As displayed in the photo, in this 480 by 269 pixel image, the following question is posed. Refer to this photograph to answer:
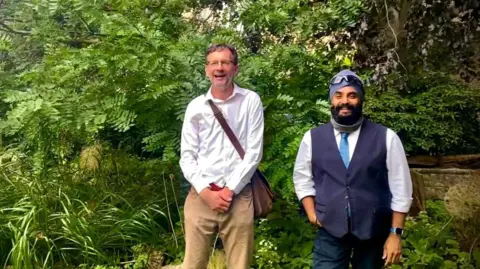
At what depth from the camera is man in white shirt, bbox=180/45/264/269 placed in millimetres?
3275

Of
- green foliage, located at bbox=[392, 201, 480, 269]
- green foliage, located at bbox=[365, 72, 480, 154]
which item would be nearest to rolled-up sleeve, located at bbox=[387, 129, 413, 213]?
green foliage, located at bbox=[392, 201, 480, 269]

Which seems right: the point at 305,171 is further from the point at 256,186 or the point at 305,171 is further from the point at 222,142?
the point at 222,142

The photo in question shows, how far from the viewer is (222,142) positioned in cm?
334

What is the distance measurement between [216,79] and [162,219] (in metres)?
2.30

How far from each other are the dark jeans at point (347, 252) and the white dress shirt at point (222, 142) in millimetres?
563

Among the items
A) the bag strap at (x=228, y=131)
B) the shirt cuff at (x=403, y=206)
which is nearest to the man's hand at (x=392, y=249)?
the shirt cuff at (x=403, y=206)

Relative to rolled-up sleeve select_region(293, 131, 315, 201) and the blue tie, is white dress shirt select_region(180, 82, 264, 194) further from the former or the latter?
the blue tie

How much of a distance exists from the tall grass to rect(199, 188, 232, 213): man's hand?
1777 millimetres

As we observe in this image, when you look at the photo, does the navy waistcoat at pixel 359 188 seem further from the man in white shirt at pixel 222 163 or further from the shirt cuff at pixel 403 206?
the man in white shirt at pixel 222 163

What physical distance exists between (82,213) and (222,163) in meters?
2.12

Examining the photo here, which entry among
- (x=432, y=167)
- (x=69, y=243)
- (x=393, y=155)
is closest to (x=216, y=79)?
(x=393, y=155)

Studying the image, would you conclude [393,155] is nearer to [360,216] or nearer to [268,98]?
[360,216]

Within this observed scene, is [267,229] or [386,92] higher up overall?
[386,92]

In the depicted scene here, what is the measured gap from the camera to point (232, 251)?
11.2 ft
